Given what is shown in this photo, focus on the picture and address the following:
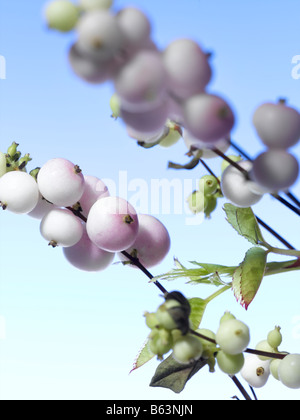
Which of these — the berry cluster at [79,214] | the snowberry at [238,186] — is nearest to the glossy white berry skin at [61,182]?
the berry cluster at [79,214]

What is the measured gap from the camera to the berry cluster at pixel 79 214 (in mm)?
309

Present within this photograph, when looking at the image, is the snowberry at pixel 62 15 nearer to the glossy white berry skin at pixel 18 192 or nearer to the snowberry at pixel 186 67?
the snowberry at pixel 186 67

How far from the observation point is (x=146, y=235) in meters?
0.34

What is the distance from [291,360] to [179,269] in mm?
92

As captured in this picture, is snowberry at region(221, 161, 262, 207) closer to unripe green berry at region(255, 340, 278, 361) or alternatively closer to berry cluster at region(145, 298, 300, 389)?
berry cluster at region(145, 298, 300, 389)

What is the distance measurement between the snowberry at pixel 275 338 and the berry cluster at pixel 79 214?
10cm

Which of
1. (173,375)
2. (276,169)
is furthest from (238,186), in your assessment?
(173,375)

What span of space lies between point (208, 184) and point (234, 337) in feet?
0.41

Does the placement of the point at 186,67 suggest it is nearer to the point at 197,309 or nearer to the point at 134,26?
the point at 134,26

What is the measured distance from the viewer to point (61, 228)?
1.05 feet

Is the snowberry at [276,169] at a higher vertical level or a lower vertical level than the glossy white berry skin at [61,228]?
lower
